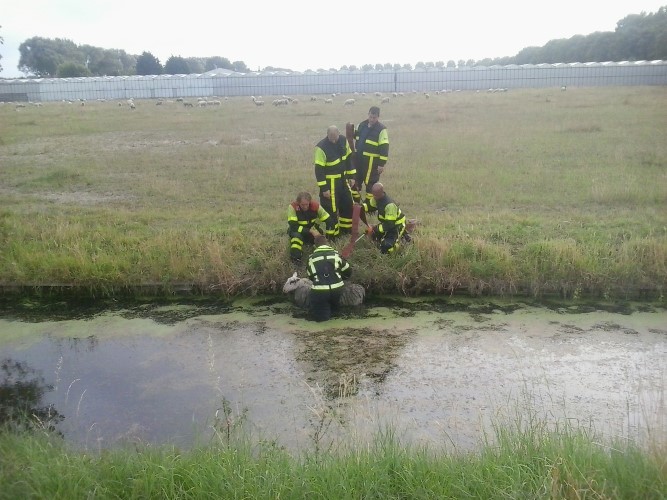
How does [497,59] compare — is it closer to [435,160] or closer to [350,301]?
[435,160]

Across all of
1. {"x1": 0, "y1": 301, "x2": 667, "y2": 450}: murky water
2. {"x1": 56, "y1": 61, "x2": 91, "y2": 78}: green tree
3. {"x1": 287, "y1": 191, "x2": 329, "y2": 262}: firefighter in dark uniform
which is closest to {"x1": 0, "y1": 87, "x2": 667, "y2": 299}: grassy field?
{"x1": 287, "y1": 191, "x2": 329, "y2": 262}: firefighter in dark uniform

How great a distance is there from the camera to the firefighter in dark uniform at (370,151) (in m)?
8.80

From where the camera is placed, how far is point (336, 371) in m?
5.69

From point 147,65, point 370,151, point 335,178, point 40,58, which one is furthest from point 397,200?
point 40,58

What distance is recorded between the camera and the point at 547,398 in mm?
4988

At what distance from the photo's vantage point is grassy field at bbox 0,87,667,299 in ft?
25.5

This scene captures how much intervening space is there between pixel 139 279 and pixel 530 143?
40.7 ft

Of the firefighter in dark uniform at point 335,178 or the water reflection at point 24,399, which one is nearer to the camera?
the water reflection at point 24,399

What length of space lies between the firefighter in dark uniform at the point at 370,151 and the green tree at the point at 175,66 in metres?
75.4

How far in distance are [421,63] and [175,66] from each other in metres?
34.4

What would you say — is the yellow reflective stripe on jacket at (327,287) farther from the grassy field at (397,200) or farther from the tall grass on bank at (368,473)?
the tall grass on bank at (368,473)

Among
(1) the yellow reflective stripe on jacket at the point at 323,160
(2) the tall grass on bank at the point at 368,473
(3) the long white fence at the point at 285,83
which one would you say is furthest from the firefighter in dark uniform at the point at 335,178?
(3) the long white fence at the point at 285,83

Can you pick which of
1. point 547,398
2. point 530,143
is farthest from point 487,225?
point 530,143

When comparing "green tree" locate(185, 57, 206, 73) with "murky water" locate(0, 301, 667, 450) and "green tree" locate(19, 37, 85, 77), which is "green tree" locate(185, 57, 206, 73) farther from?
"murky water" locate(0, 301, 667, 450)
